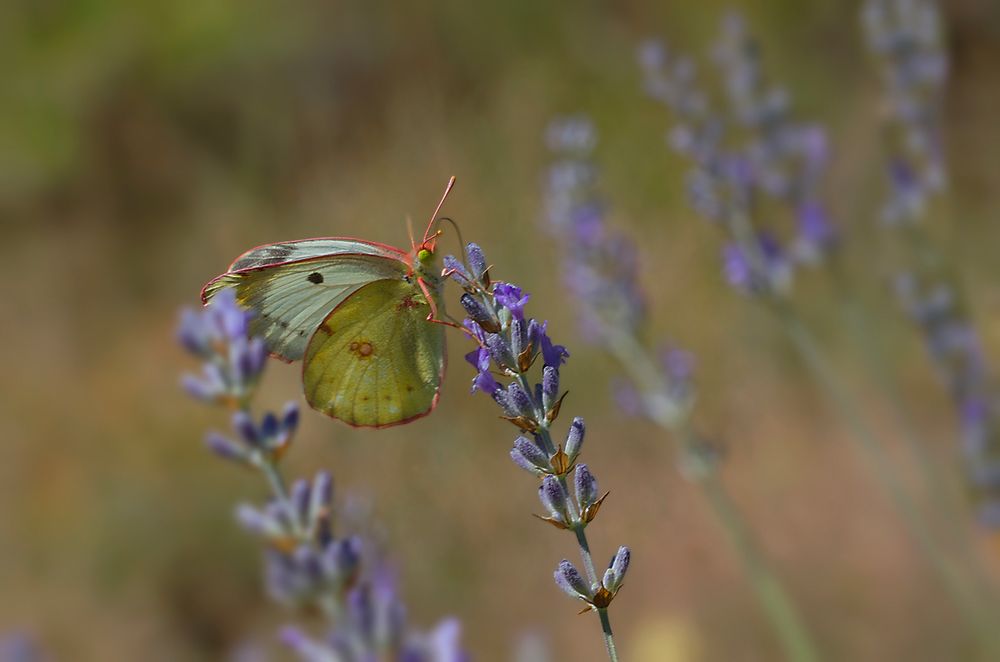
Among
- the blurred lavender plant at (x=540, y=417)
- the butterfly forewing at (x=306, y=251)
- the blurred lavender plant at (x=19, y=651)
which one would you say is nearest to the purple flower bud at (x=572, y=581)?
the blurred lavender plant at (x=540, y=417)

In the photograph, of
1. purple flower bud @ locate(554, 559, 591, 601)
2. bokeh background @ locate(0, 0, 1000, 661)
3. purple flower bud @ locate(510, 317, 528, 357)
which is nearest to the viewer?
purple flower bud @ locate(554, 559, 591, 601)

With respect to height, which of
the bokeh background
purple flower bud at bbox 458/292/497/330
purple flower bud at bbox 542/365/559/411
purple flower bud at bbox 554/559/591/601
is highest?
the bokeh background

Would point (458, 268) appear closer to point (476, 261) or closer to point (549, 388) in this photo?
point (476, 261)

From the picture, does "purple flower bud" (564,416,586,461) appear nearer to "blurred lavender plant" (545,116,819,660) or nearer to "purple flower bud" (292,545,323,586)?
"purple flower bud" (292,545,323,586)

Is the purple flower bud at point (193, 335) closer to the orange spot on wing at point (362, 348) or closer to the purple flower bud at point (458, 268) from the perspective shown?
the orange spot on wing at point (362, 348)

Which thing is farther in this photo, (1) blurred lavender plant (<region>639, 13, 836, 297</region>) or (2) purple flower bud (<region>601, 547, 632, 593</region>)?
(1) blurred lavender plant (<region>639, 13, 836, 297</region>)

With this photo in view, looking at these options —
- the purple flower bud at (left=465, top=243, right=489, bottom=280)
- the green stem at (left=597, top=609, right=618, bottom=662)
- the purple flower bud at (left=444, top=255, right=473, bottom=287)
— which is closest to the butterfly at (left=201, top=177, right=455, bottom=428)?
the purple flower bud at (left=444, top=255, right=473, bottom=287)
